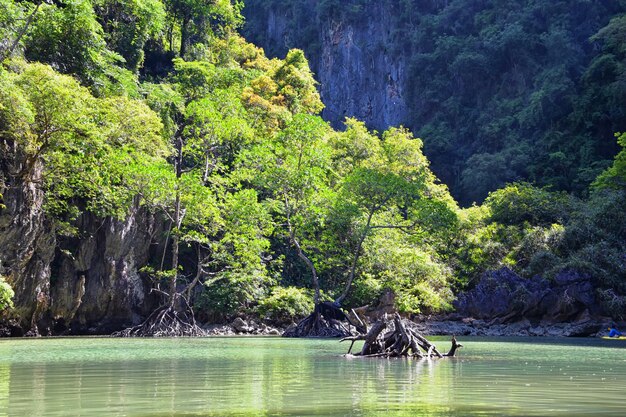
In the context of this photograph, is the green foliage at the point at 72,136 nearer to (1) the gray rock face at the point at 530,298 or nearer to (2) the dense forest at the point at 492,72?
(1) the gray rock face at the point at 530,298

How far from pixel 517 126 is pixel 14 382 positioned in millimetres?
50501

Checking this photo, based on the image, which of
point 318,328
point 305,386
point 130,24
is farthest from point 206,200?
point 305,386

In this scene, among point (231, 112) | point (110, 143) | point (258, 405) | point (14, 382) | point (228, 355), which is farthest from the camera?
point (231, 112)

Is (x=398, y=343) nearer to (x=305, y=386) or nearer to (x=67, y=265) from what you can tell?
(x=305, y=386)

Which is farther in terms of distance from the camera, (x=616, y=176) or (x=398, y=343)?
(x=616, y=176)

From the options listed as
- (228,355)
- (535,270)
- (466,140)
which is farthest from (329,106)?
(228,355)

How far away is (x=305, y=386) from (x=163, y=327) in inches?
764

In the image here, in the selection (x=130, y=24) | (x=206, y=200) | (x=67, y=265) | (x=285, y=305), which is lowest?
(x=285, y=305)

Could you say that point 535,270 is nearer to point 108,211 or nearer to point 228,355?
point 108,211

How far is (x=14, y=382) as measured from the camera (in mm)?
9820

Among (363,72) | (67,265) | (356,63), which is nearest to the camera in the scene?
(67,265)

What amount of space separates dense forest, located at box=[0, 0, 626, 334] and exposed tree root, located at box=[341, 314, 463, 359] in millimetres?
11640

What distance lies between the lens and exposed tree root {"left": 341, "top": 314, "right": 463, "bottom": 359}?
15156mm

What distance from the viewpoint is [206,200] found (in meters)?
29.5
